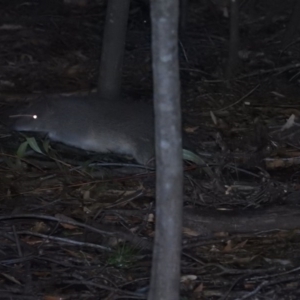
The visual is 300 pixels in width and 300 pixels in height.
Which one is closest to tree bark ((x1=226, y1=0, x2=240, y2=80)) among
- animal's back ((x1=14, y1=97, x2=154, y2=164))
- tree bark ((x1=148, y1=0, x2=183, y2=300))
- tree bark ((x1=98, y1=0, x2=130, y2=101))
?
tree bark ((x1=98, y1=0, x2=130, y2=101))

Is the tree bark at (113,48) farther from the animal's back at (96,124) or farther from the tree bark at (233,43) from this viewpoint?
the tree bark at (233,43)

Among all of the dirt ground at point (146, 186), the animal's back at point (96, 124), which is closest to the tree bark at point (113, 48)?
the animal's back at point (96, 124)

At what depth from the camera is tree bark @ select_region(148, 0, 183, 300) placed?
3.15m

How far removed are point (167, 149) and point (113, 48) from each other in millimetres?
3449

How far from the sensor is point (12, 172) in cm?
590

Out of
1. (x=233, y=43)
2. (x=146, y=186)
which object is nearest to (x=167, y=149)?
(x=146, y=186)

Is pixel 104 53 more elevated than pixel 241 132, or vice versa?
pixel 104 53

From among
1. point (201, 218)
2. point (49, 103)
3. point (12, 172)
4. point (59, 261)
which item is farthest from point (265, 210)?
point (49, 103)

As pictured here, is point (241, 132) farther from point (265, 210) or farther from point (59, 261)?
point (59, 261)

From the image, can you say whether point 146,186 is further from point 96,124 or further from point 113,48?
point 113,48

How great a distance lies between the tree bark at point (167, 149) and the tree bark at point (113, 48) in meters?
3.26

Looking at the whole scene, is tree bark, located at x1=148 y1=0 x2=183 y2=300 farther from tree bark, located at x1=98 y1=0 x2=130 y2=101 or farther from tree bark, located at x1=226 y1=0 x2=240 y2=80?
tree bark, located at x1=226 y1=0 x2=240 y2=80

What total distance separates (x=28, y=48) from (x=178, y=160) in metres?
5.67

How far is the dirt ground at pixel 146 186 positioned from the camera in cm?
455
